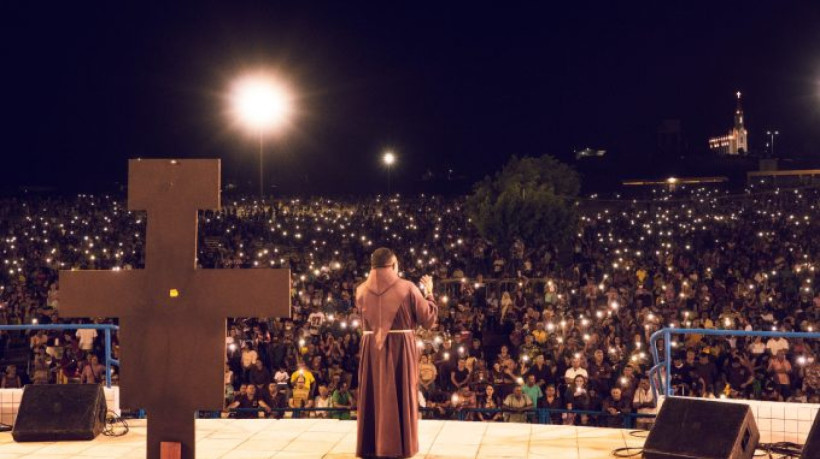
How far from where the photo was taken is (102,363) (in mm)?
13188

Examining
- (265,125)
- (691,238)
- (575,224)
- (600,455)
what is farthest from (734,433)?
(575,224)

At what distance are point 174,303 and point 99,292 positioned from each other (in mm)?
351

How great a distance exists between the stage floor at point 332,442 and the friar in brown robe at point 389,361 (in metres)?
0.31

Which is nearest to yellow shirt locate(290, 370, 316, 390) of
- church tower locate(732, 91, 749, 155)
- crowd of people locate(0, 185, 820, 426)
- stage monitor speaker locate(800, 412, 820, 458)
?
crowd of people locate(0, 185, 820, 426)

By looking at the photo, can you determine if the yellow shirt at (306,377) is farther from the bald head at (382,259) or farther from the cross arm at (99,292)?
the cross arm at (99,292)

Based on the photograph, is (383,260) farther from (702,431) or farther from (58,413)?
(58,413)

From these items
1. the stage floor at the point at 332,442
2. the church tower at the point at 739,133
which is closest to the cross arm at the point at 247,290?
the stage floor at the point at 332,442

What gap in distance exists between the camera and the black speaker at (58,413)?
673 cm

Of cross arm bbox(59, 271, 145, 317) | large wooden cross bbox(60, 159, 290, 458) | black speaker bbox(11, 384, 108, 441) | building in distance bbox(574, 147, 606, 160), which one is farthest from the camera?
building in distance bbox(574, 147, 606, 160)

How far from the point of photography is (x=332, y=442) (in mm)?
6828

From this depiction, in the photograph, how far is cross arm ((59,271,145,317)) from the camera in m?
3.84

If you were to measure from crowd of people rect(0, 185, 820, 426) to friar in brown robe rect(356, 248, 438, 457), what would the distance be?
7.16 ft

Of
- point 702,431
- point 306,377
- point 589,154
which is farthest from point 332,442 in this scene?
point 589,154

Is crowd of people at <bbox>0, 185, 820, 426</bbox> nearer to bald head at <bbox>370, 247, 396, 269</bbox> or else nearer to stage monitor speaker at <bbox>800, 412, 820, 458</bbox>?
bald head at <bbox>370, 247, 396, 269</bbox>
